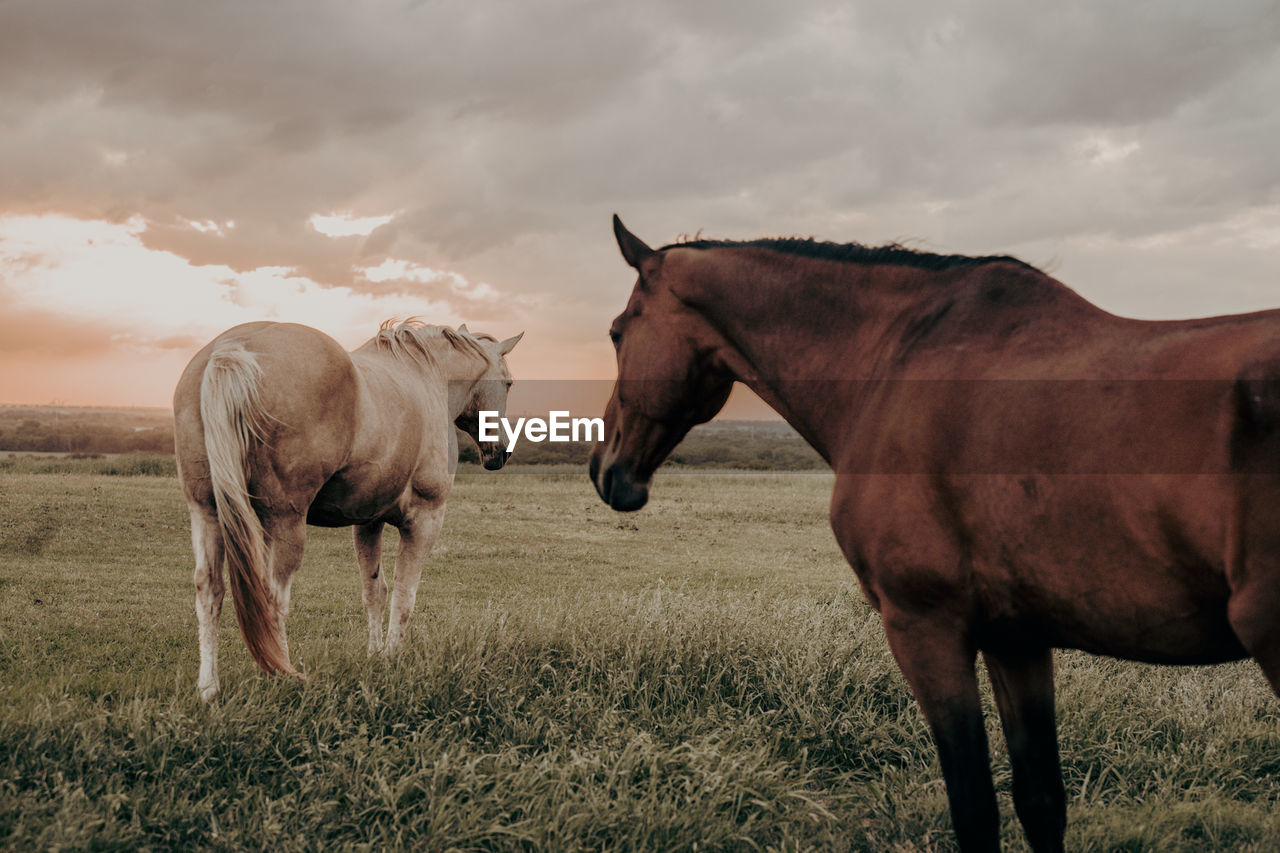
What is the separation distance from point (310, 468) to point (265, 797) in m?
1.93

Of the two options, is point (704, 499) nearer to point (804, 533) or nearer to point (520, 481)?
point (804, 533)

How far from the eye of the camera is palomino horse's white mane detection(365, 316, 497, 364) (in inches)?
242

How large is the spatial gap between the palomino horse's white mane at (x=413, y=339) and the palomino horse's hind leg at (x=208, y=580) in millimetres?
2044

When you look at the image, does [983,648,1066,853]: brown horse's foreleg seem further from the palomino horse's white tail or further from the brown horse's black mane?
the palomino horse's white tail

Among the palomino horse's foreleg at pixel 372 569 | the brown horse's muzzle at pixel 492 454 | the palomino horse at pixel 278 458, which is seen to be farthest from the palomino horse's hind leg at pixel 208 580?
the brown horse's muzzle at pixel 492 454

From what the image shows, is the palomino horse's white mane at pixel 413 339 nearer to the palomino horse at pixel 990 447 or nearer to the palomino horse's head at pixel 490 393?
the palomino horse's head at pixel 490 393

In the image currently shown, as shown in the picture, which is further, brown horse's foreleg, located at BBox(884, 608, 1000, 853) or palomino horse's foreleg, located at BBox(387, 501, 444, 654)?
palomino horse's foreleg, located at BBox(387, 501, 444, 654)

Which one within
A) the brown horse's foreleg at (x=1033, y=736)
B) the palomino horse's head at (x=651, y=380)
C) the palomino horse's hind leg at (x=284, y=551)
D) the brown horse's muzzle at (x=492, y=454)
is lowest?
the brown horse's foreleg at (x=1033, y=736)

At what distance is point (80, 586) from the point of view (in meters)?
7.89

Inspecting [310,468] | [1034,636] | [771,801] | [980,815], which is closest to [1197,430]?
[1034,636]

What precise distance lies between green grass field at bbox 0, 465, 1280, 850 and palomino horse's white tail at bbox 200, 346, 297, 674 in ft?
0.88

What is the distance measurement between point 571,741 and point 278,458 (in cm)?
227

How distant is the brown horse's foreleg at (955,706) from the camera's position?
2.49 m

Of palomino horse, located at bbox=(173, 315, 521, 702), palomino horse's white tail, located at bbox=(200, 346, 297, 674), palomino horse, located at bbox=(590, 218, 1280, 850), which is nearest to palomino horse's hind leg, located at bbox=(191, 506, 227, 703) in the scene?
palomino horse, located at bbox=(173, 315, 521, 702)
